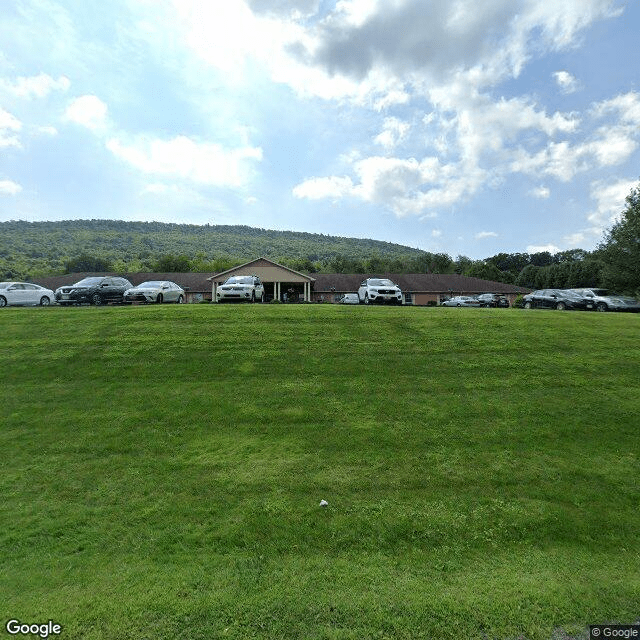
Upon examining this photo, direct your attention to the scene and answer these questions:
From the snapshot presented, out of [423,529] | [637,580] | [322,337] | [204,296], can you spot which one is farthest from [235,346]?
[204,296]

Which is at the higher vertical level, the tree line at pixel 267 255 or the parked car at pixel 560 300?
the tree line at pixel 267 255

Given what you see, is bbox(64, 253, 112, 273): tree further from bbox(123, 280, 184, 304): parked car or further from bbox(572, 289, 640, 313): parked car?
bbox(572, 289, 640, 313): parked car

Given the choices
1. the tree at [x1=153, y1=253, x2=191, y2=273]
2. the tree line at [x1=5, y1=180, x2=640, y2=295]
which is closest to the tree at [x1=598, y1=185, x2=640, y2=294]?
the tree line at [x1=5, y1=180, x2=640, y2=295]

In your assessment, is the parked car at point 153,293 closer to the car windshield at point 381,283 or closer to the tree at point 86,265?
the car windshield at point 381,283

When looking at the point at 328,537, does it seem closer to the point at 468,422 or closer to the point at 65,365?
the point at 468,422

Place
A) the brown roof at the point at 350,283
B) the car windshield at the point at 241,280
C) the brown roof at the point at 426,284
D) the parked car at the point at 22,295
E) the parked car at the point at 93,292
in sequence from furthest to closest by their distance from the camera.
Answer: the brown roof at the point at 426,284, the brown roof at the point at 350,283, the car windshield at the point at 241,280, the parked car at the point at 93,292, the parked car at the point at 22,295

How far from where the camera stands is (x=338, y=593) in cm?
403

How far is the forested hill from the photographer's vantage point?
91.8 meters

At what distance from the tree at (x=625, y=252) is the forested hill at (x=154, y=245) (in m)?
Result: 56.8

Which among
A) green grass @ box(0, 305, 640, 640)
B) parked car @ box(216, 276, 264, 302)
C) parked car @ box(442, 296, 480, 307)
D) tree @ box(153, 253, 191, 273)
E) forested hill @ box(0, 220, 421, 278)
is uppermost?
forested hill @ box(0, 220, 421, 278)

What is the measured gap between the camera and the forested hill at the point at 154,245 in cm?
9175

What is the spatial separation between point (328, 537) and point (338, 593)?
0.89 metres

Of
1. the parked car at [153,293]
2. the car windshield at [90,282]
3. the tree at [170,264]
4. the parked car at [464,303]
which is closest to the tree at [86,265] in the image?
the tree at [170,264]

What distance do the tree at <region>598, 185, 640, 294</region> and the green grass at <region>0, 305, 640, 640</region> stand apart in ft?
93.3
